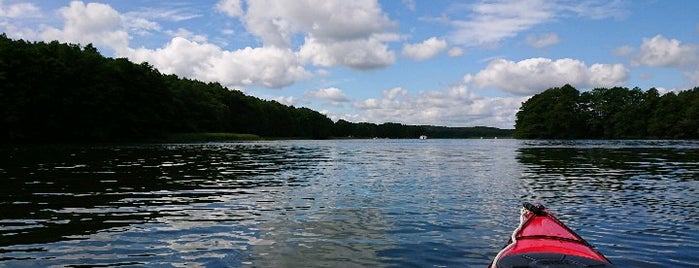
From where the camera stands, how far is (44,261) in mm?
11086

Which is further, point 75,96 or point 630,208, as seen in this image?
point 75,96

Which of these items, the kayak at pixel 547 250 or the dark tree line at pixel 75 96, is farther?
the dark tree line at pixel 75 96

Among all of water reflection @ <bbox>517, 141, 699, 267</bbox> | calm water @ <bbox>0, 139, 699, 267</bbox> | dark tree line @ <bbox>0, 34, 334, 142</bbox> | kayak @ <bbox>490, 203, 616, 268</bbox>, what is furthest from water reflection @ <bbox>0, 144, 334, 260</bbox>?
dark tree line @ <bbox>0, 34, 334, 142</bbox>

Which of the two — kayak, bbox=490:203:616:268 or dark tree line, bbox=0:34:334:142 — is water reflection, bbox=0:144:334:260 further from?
dark tree line, bbox=0:34:334:142

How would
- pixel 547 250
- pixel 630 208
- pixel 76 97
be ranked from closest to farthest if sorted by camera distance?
pixel 547 250
pixel 630 208
pixel 76 97

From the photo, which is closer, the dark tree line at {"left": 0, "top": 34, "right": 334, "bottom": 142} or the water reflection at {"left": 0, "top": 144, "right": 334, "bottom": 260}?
the water reflection at {"left": 0, "top": 144, "right": 334, "bottom": 260}

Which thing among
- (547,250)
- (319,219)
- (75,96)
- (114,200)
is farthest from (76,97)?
(547,250)

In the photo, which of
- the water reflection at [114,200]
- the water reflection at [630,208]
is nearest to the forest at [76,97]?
the water reflection at [114,200]

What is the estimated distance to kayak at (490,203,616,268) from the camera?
27.0 feet

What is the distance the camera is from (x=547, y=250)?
8.80m

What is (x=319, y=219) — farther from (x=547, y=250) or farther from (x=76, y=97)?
(x=76, y=97)

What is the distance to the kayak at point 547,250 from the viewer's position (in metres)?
8.24

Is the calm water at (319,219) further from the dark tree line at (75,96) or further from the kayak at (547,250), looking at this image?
the dark tree line at (75,96)

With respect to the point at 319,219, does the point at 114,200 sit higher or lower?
higher
